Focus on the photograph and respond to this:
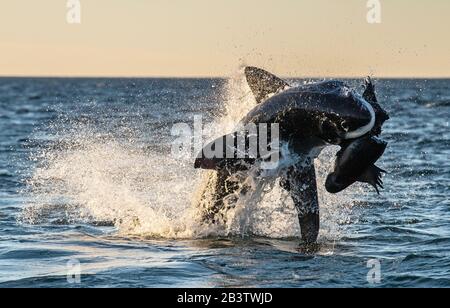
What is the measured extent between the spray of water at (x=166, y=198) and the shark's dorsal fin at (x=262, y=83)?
728 mm

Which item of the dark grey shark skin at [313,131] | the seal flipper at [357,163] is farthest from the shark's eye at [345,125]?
the seal flipper at [357,163]

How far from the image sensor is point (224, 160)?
12344 millimetres

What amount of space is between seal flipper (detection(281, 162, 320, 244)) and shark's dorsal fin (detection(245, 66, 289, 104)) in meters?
1.30

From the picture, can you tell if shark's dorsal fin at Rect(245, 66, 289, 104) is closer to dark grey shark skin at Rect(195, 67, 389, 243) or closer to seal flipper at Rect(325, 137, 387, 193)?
dark grey shark skin at Rect(195, 67, 389, 243)

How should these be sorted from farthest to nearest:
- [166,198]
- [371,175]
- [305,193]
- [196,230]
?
[166,198], [196,230], [305,193], [371,175]

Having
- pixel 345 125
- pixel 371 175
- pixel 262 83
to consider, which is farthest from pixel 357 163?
pixel 262 83

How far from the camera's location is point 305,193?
12711 mm

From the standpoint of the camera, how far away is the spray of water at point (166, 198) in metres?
14.1

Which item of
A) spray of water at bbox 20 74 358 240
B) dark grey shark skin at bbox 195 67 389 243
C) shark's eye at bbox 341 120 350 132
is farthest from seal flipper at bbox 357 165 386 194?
spray of water at bbox 20 74 358 240

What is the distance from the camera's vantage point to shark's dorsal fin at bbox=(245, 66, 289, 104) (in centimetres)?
1338

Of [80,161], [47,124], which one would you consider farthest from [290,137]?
[47,124]

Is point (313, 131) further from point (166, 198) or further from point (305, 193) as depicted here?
point (166, 198)

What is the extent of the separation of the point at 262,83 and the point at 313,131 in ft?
5.17

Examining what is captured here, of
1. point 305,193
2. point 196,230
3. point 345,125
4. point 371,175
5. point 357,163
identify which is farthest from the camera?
point 196,230
